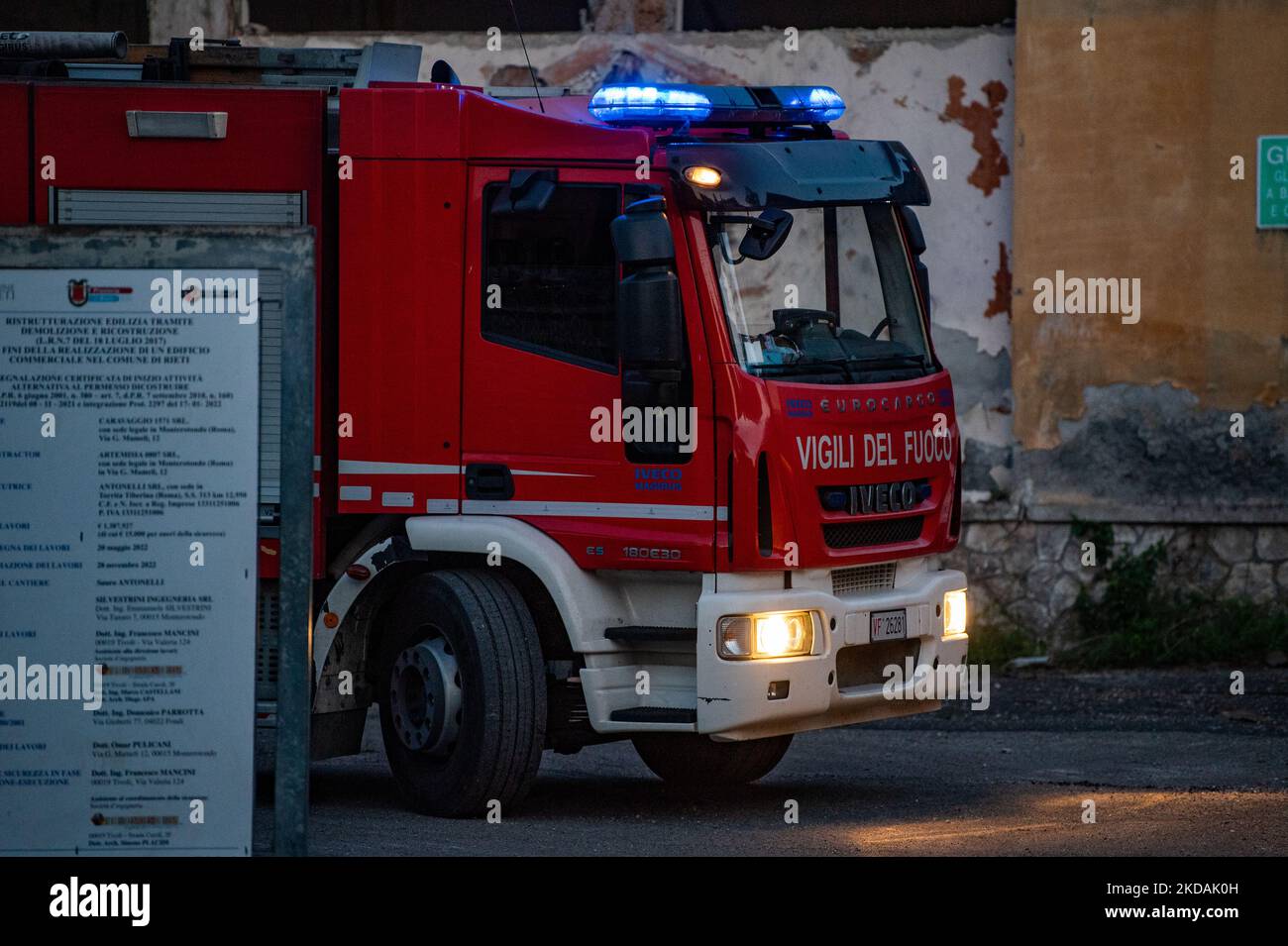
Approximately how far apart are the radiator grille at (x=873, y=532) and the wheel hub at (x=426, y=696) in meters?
1.74

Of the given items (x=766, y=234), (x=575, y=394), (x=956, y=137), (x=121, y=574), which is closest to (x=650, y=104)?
(x=766, y=234)

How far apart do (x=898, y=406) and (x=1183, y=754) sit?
10.3 feet

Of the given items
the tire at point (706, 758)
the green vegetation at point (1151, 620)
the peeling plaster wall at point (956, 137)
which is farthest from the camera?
the peeling plaster wall at point (956, 137)

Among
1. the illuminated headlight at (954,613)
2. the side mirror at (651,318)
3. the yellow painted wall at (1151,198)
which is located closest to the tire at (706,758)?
the illuminated headlight at (954,613)

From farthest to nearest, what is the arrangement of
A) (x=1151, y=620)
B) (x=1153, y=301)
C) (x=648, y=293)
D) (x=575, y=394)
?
1. (x=1153, y=301)
2. (x=1151, y=620)
3. (x=575, y=394)
4. (x=648, y=293)

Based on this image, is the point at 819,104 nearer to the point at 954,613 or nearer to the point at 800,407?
the point at 800,407

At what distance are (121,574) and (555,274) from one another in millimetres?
3071

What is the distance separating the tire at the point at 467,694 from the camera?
8.12 meters

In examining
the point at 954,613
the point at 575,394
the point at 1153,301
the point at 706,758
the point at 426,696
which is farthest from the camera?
the point at 1153,301

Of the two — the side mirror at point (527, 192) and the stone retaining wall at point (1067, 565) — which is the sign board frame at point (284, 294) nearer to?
the side mirror at point (527, 192)

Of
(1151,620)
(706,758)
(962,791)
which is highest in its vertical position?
(1151,620)

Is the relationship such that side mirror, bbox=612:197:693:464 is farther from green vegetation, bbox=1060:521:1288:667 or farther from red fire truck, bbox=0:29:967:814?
green vegetation, bbox=1060:521:1288:667

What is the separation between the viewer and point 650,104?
827 cm
